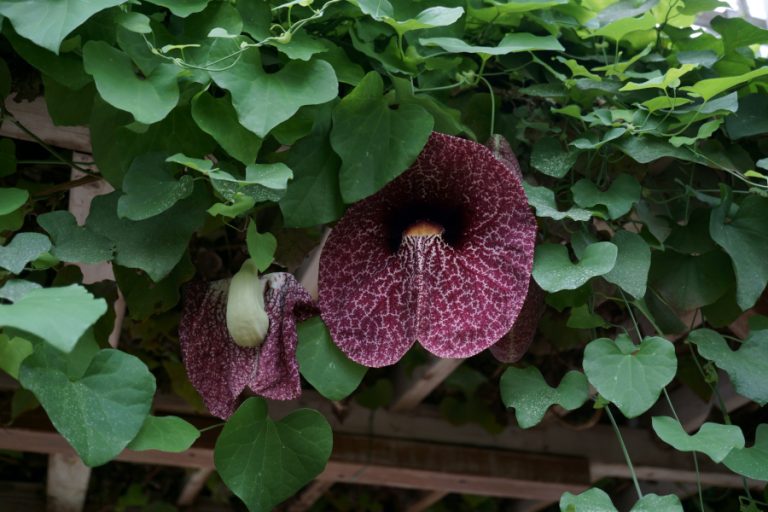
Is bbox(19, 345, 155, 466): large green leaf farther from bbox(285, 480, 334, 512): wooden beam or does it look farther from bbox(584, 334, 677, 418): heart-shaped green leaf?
bbox(285, 480, 334, 512): wooden beam

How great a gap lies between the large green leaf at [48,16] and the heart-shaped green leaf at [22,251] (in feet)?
0.65

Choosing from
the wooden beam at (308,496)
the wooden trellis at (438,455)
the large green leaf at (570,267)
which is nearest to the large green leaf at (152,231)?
the large green leaf at (570,267)

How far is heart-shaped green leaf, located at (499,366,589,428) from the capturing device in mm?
1061

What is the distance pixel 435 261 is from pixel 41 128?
0.57 metres

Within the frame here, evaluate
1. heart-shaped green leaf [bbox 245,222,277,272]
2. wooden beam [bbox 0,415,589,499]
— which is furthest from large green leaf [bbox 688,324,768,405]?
wooden beam [bbox 0,415,589,499]

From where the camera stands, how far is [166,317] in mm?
1385

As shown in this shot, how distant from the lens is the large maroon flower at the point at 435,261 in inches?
40.3

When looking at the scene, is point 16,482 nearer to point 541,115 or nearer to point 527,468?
point 527,468

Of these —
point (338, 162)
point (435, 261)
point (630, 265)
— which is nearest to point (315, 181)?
point (338, 162)

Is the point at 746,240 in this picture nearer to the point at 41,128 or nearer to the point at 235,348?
the point at 235,348

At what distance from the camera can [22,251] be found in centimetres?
94

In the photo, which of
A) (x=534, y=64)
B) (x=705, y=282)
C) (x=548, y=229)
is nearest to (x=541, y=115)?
(x=534, y=64)

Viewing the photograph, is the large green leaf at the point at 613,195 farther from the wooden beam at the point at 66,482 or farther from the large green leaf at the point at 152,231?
the wooden beam at the point at 66,482

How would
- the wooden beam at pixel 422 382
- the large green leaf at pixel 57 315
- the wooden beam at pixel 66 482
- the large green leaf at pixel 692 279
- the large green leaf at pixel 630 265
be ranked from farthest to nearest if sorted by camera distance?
the wooden beam at pixel 66 482 → the wooden beam at pixel 422 382 → the large green leaf at pixel 692 279 → the large green leaf at pixel 630 265 → the large green leaf at pixel 57 315
